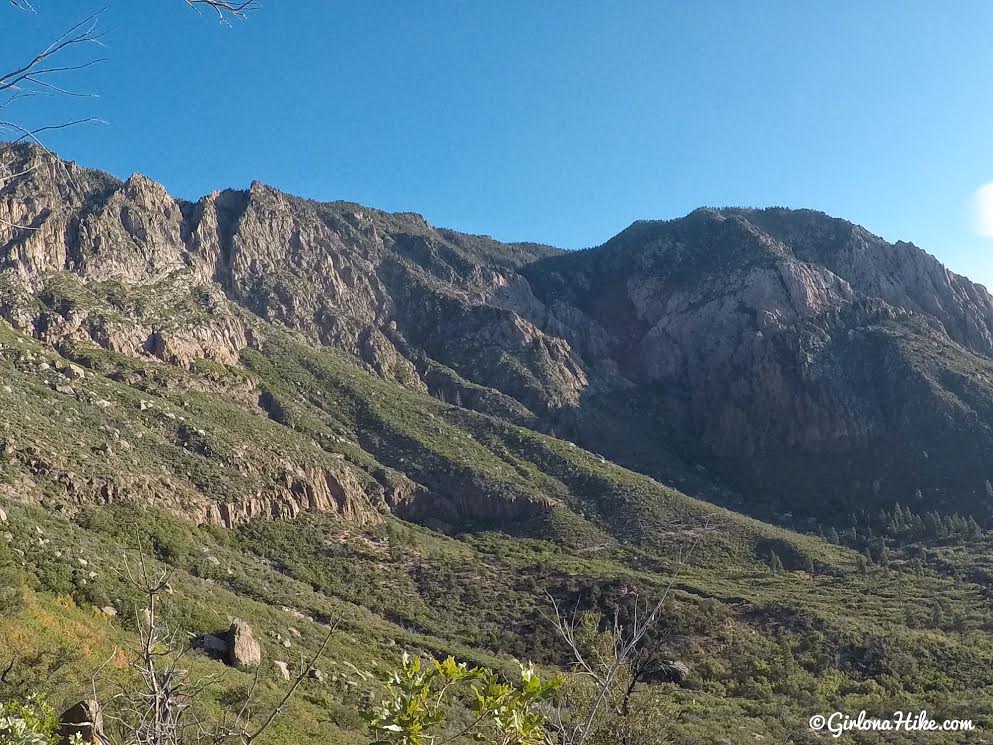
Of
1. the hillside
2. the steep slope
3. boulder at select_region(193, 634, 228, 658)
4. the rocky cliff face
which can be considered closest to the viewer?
boulder at select_region(193, 634, 228, 658)

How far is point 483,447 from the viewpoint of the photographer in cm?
6056

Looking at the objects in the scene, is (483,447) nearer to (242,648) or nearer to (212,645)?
(242,648)

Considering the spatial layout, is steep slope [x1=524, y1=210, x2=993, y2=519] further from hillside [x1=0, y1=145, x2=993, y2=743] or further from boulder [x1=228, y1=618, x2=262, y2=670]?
boulder [x1=228, y1=618, x2=262, y2=670]

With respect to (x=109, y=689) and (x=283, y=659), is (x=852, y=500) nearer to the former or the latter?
(x=283, y=659)

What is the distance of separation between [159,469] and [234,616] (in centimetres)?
1751

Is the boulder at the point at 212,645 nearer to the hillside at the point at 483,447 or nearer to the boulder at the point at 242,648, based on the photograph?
the boulder at the point at 242,648

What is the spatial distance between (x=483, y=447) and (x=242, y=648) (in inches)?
1754

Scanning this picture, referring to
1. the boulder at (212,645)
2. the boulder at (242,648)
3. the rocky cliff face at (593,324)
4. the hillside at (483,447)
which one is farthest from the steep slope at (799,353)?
the boulder at (212,645)

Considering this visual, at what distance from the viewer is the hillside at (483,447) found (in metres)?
24.1

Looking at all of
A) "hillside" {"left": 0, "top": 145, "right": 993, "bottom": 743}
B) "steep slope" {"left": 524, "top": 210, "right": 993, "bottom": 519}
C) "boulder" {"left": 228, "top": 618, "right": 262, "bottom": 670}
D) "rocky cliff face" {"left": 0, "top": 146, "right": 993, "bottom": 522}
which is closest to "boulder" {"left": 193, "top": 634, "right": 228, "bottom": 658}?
"boulder" {"left": 228, "top": 618, "right": 262, "bottom": 670}

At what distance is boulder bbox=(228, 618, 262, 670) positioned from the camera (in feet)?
52.6

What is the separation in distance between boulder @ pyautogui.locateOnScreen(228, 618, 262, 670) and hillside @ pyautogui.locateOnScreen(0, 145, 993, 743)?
902mm

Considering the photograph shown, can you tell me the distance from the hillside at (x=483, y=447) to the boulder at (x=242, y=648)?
0.90 metres

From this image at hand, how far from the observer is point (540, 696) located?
3619mm
